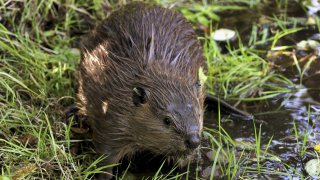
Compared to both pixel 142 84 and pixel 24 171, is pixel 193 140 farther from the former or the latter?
pixel 24 171

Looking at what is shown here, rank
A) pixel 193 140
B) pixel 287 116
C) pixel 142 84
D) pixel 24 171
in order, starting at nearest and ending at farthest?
1. pixel 193 140
2. pixel 24 171
3. pixel 142 84
4. pixel 287 116

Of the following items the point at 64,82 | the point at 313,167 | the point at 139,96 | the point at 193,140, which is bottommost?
the point at 313,167

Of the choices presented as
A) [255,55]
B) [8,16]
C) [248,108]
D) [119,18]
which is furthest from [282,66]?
[8,16]

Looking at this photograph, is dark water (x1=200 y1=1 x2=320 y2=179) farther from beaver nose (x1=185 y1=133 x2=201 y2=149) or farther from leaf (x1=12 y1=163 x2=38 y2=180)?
leaf (x1=12 y1=163 x2=38 y2=180)

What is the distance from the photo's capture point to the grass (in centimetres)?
367

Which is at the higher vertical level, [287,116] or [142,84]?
[142,84]

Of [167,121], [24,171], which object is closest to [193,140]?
[167,121]

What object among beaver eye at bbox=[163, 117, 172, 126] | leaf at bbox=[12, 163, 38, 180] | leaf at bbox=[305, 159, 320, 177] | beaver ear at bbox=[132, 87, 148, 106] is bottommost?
leaf at bbox=[305, 159, 320, 177]

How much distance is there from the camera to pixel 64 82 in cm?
450

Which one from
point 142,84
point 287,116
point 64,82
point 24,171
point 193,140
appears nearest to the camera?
point 193,140

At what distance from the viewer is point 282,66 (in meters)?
4.80

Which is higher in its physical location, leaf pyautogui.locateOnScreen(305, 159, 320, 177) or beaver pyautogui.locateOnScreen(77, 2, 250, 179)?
beaver pyautogui.locateOnScreen(77, 2, 250, 179)

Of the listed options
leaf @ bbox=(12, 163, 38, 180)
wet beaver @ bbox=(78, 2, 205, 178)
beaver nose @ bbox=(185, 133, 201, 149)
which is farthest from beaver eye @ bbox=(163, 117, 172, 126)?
leaf @ bbox=(12, 163, 38, 180)

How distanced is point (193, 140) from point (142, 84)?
0.51 m
